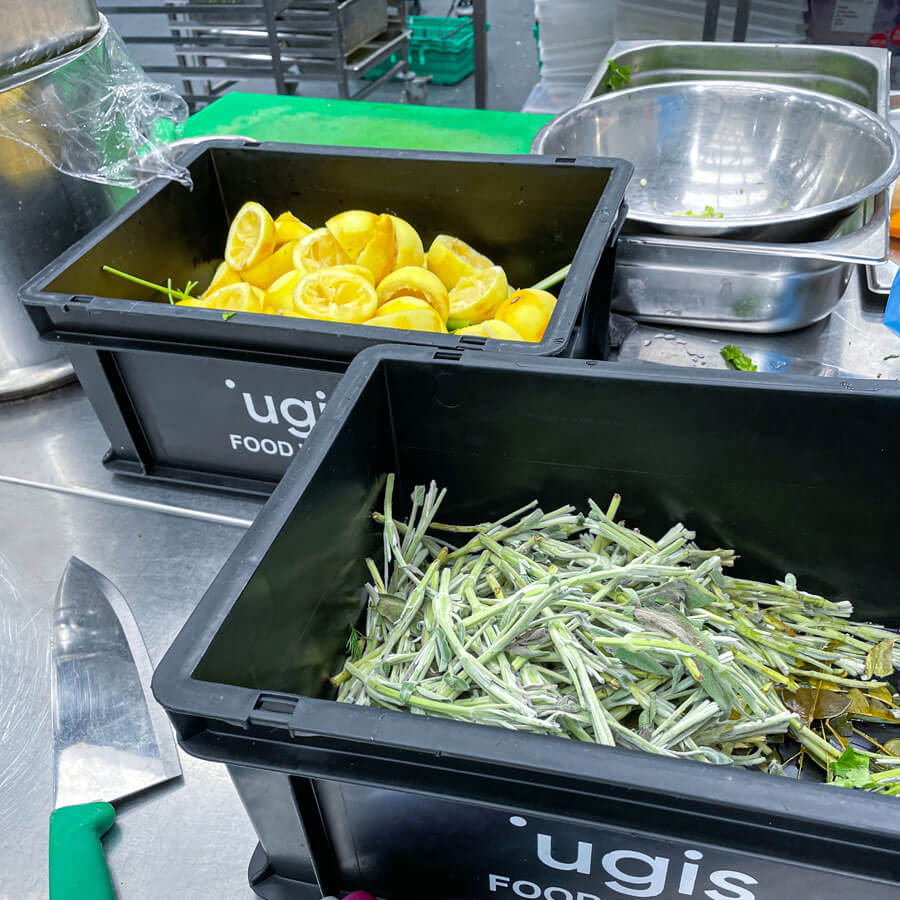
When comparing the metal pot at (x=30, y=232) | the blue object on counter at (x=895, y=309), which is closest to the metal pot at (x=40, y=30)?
the metal pot at (x=30, y=232)

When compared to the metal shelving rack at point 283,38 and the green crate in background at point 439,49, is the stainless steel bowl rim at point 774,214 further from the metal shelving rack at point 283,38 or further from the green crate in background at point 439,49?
the green crate in background at point 439,49

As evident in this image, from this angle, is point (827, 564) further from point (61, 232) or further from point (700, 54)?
point (700, 54)

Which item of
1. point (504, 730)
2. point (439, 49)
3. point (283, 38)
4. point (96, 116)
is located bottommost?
point (439, 49)

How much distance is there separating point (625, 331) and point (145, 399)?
0.80 m

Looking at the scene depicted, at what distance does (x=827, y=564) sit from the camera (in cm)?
90

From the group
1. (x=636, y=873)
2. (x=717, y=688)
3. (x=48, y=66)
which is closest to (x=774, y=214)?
(x=717, y=688)

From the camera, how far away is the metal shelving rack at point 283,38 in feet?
12.0

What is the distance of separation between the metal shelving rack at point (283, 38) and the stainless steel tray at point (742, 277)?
292 centimetres

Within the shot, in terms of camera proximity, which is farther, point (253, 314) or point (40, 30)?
point (40, 30)

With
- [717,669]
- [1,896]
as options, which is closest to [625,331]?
[717,669]

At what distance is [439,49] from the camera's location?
16.1 ft

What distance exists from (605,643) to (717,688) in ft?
0.34

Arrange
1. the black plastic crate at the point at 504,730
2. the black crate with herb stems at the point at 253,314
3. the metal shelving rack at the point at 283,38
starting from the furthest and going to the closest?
the metal shelving rack at the point at 283,38
the black crate with herb stems at the point at 253,314
the black plastic crate at the point at 504,730

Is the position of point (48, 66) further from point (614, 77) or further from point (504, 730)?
point (614, 77)
